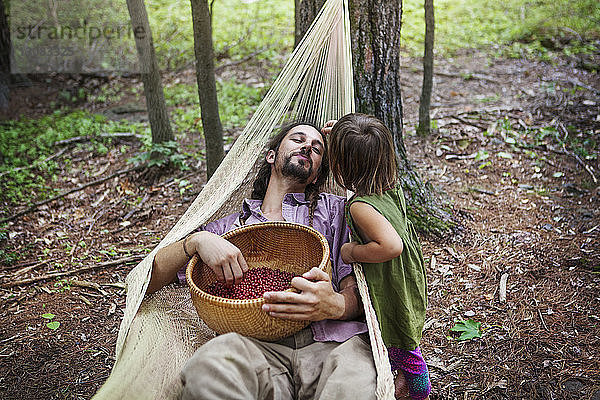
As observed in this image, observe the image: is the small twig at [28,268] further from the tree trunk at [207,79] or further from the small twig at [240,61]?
the small twig at [240,61]

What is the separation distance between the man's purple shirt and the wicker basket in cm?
9

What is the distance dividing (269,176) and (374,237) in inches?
34.9

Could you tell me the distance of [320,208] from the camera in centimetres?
204

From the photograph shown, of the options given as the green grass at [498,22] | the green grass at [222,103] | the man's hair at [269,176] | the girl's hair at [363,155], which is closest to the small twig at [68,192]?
the green grass at [222,103]

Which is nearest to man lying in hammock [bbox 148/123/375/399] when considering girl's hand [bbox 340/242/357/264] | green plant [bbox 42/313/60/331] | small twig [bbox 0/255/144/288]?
girl's hand [bbox 340/242/357/264]

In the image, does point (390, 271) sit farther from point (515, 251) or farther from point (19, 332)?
point (19, 332)

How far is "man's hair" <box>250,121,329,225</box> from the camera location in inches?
84.6

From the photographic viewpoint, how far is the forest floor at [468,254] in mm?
2051

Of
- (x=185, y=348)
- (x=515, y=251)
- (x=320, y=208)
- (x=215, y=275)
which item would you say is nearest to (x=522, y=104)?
(x=515, y=251)

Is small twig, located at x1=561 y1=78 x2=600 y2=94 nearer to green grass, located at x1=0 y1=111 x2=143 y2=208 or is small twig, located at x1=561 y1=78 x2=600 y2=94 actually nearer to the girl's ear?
the girl's ear

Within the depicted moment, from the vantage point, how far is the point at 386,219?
1583 mm

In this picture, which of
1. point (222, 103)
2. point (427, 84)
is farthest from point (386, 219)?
point (222, 103)

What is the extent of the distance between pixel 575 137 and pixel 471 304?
2181 millimetres

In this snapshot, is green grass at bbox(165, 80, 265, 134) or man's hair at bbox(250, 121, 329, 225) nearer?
man's hair at bbox(250, 121, 329, 225)
